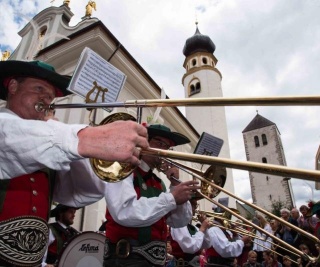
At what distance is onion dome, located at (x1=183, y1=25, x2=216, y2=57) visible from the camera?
29.4 meters

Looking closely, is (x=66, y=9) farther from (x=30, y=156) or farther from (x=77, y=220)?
(x=30, y=156)

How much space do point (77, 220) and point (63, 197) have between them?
624 cm

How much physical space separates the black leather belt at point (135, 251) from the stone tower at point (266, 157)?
44450 mm

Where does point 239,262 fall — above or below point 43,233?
below

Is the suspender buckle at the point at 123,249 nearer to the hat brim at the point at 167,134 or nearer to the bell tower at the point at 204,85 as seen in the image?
the hat brim at the point at 167,134

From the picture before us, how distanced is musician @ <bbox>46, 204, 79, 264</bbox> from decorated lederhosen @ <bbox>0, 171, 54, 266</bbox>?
7.57 feet

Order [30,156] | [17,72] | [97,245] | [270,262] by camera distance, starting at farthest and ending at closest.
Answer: [270,262] < [97,245] < [17,72] < [30,156]

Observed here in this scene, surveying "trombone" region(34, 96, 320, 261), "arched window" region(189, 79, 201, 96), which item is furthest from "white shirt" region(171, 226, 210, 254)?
"arched window" region(189, 79, 201, 96)

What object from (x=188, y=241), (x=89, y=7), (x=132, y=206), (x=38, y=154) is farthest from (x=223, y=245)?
(x=89, y=7)

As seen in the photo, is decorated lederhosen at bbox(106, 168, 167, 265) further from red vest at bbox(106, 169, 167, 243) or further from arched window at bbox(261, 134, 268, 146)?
arched window at bbox(261, 134, 268, 146)

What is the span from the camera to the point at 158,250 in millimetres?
2645

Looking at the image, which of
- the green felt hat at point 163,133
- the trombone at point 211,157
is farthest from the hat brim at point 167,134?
the trombone at point 211,157

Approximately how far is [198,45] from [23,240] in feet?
98.6

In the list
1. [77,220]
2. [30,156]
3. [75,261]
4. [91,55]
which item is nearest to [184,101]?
[30,156]
